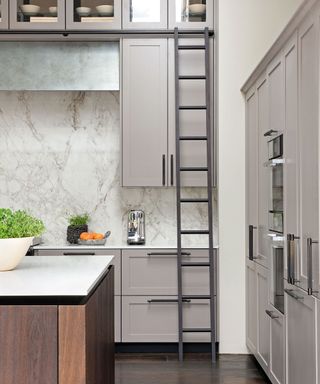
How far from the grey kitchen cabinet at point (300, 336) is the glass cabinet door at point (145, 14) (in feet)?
8.63

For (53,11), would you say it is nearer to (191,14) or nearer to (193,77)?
(191,14)

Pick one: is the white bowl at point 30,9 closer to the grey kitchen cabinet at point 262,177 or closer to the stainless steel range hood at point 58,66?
the stainless steel range hood at point 58,66

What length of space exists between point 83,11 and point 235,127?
1.57 meters

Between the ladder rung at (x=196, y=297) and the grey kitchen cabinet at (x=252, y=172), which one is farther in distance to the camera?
the ladder rung at (x=196, y=297)

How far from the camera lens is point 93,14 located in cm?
477

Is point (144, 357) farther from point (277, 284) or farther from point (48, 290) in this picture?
point (48, 290)

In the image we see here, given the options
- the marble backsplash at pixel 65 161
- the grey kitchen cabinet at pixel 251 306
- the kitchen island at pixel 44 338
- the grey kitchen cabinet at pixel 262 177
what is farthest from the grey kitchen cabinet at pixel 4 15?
the kitchen island at pixel 44 338

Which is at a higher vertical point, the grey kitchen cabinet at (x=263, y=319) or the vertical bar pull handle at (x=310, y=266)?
the vertical bar pull handle at (x=310, y=266)

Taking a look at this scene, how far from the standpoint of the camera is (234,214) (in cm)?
462

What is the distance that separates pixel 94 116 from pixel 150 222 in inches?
41.9

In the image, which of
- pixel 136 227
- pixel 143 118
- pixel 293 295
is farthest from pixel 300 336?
pixel 143 118

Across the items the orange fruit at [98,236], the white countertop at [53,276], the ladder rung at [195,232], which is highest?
the ladder rung at [195,232]

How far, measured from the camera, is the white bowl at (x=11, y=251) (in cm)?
247

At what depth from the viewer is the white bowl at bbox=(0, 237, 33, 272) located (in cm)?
247
